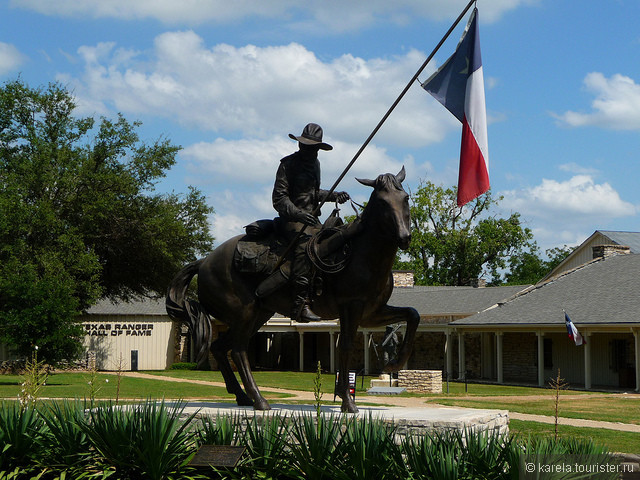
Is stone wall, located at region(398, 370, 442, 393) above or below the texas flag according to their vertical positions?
below

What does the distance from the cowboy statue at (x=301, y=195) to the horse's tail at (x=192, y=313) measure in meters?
1.16

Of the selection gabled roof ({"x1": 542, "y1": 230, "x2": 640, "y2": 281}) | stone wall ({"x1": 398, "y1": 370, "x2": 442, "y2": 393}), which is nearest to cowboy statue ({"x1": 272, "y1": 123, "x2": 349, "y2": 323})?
stone wall ({"x1": 398, "y1": 370, "x2": 442, "y2": 393})

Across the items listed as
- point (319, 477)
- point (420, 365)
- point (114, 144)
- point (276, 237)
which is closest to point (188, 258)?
point (114, 144)

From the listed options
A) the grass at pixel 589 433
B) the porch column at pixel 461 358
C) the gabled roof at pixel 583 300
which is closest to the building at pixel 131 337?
the porch column at pixel 461 358

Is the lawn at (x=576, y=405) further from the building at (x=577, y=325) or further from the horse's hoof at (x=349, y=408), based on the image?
the horse's hoof at (x=349, y=408)

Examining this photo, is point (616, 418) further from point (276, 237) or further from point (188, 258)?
point (188, 258)

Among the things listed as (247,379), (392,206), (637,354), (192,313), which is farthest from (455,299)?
(392,206)

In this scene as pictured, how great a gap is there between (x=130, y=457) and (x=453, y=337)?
1294 inches

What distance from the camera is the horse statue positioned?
27.5 feet

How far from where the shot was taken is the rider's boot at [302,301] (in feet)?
29.1

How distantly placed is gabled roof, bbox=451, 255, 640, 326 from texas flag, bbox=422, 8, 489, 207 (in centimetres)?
1935

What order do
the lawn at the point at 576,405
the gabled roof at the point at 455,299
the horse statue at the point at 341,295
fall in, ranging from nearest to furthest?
the horse statue at the point at 341,295 → the lawn at the point at 576,405 → the gabled roof at the point at 455,299

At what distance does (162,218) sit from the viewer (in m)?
38.7

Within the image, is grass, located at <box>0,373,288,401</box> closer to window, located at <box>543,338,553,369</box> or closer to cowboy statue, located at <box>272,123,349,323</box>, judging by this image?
cowboy statue, located at <box>272,123,349,323</box>
